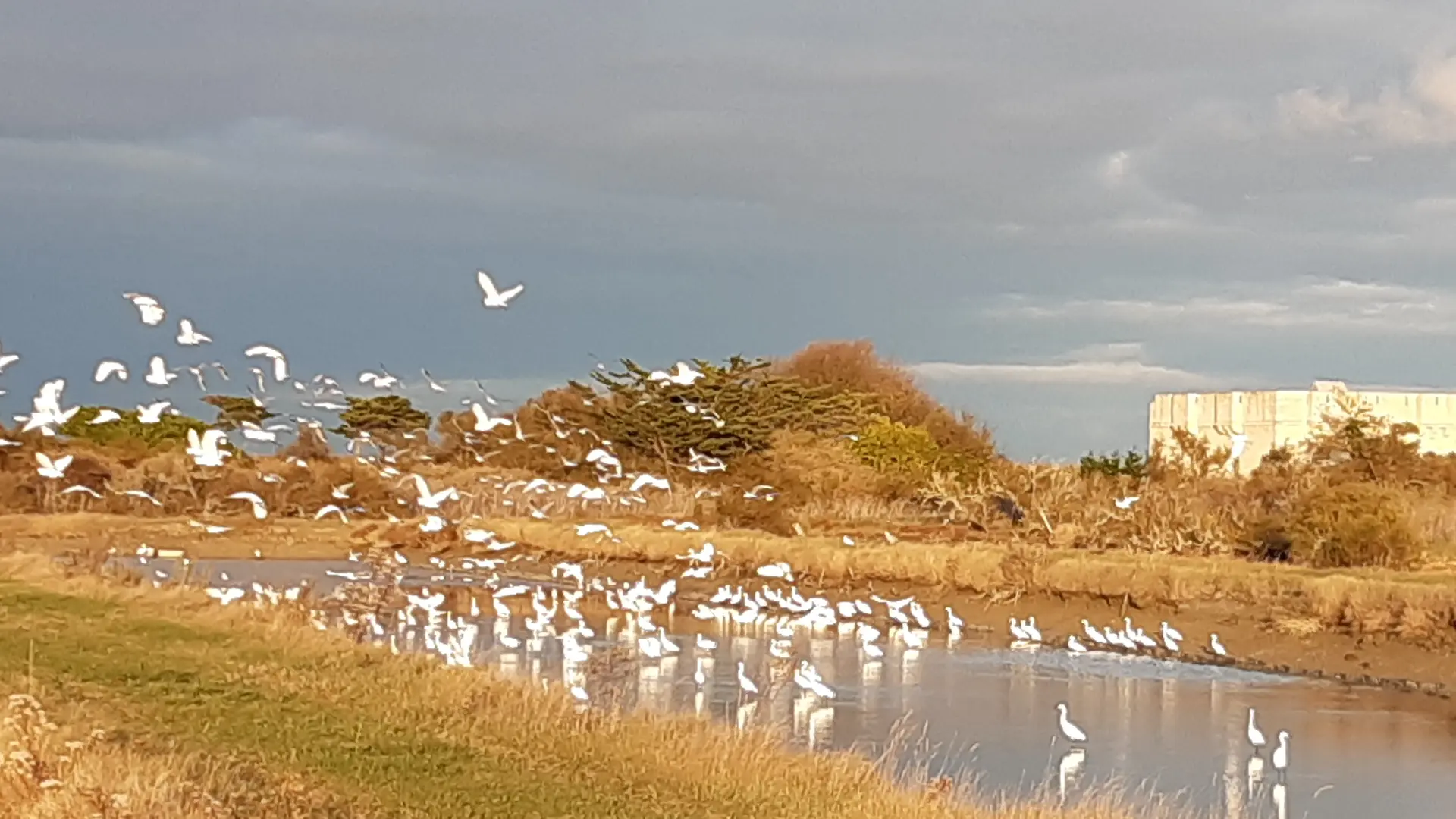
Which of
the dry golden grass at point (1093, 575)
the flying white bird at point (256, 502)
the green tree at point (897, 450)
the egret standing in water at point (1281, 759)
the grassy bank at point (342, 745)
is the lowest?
the egret standing in water at point (1281, 759)

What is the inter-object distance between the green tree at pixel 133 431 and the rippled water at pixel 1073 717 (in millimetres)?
42258

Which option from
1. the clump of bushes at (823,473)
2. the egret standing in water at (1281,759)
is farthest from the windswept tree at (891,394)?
the egret standing in water at (1281,759)

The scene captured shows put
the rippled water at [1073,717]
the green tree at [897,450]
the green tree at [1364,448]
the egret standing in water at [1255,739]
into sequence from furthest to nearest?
the green tree at [897,450] < the green tree at [1364,448] < the egret standing in water at [1255,739] < the rippled water at [1073,717]

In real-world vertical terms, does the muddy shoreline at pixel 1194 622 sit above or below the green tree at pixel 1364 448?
below

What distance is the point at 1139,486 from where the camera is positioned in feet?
173

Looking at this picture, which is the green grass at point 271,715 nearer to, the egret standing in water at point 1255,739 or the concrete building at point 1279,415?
the egret standing in water at point 1255,739

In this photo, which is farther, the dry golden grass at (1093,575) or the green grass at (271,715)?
the dry golden grass at (1093,575)

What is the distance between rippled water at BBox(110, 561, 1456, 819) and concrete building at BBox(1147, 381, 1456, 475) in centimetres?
4218

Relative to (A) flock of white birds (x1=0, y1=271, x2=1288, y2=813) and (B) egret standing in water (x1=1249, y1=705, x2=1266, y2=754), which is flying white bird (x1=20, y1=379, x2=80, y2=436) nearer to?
(A) flock of white birds (x1=0, y1=271, x2=1288, y2=813)

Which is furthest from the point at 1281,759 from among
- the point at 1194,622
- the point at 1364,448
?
the point at 1364,448

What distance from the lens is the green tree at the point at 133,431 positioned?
2751 inches

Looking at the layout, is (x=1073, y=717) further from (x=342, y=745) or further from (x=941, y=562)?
(x=941, y=562)

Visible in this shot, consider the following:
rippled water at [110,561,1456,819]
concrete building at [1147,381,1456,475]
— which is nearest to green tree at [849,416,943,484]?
concrete building at [1147,381,1456,475]

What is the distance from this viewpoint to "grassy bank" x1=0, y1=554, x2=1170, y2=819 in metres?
10.2
